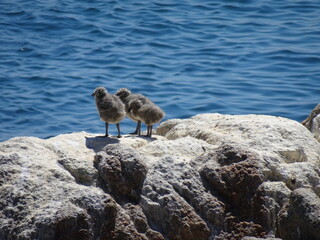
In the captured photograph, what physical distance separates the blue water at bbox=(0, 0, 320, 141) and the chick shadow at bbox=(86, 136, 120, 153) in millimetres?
5332

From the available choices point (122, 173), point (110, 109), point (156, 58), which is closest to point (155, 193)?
point (122, 173)

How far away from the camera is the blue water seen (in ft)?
50.9

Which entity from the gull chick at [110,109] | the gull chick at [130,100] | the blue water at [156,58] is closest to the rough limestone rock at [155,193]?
the gull chick at [110,109]

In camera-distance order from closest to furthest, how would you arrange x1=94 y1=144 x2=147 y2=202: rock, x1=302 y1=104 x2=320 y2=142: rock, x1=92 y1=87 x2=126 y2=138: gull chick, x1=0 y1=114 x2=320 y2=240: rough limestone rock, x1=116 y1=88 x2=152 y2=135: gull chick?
x1=0 y1=114 x2=320 y2=240: rough limestone rock → x1=94 y1=144 x2=147 y2=202: rock → x1=92 y1=87 x2=126 y2=138: gull chick → x1=302 y1=104 x2=320 y2=142: rock → x1=116 y1=88 x2=152 y2=135: gull chick

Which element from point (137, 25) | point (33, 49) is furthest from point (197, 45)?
point (33, 49)

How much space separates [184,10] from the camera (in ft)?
71.9

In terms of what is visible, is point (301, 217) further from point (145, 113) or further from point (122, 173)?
point (145, 113)

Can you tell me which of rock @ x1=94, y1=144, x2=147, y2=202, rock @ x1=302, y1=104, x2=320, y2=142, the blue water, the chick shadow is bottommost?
the blue water

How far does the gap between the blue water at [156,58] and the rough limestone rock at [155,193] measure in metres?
6.67

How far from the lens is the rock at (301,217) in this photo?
277 inches

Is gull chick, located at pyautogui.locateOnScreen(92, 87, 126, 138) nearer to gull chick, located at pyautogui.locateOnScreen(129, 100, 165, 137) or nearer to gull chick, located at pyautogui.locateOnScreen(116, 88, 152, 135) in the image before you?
gull chick, located at pyautogui.locateOnScreen(129, 100, 165, 137)

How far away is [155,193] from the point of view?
7199 mm

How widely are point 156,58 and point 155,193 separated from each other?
452 inches

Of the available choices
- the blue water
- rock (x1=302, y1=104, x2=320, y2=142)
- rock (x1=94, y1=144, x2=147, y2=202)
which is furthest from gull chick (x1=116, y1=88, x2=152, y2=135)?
the blue water
